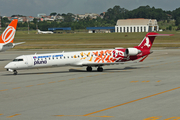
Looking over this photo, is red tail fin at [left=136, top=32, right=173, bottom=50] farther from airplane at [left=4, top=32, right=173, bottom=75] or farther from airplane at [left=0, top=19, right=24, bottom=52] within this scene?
airplane at [left=0, top=19, right=24, bottom=52]

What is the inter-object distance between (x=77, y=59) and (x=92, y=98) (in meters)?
15.9

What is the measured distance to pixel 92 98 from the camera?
72.0ft

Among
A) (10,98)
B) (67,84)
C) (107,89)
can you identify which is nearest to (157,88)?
(107,89)

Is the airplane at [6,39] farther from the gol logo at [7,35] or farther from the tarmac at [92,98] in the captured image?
the tarmac at [92,98]

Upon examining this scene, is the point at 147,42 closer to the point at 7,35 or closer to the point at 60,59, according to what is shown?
the point at 60,59

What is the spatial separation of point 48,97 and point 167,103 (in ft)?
28.0

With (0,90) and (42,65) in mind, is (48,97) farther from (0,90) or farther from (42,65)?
(42,65)

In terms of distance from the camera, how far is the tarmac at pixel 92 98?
17.3m

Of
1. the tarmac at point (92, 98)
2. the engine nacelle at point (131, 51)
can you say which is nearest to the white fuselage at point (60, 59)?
the engine nacelle at point (131, 51)

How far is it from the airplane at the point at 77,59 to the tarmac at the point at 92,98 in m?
3.90

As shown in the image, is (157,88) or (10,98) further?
(157,88)

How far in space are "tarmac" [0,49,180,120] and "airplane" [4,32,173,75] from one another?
3.90 m

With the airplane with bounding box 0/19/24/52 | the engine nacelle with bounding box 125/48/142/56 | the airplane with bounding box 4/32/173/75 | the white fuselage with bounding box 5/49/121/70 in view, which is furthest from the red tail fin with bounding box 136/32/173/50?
the airplane with bounding box 0/19/24/52

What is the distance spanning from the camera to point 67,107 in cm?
1931
